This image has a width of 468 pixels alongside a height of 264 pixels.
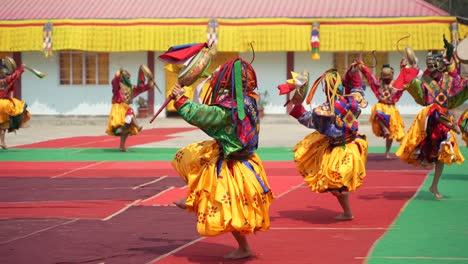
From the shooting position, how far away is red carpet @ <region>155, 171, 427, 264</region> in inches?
350

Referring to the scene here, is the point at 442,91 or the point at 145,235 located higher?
the point at 442,91

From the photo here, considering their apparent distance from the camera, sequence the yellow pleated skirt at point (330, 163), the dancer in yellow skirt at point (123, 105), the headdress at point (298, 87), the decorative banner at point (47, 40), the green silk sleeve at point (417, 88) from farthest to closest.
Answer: the decorative banner at point (47, 40) → the dancer in yellow skirt at point (123, 105) → the green silk sleeve at point (417, 88) → the yellow pleated skirt at point (330, 163) → the headdress at point (298, 87)

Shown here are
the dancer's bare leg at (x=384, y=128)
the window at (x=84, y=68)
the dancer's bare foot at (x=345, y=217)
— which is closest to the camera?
the dancer's bare foot at (x=345, y=217)

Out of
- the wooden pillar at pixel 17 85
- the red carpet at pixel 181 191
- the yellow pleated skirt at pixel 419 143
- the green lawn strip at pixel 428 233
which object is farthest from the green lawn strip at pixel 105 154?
the wooden pillar at pixel 17 85

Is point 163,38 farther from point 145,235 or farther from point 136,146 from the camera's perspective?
point 145,235

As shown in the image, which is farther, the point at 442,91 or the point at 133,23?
the point at 133,23

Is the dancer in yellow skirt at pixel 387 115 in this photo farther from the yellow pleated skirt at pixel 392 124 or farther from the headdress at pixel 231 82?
the headdress at pixel 231 82

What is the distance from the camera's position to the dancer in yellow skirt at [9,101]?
20.5 meters

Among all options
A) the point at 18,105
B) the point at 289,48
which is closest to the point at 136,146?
the point at 18,105

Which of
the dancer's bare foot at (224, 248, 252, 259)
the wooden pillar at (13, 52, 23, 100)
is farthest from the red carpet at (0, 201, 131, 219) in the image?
the wooden pillar at (13, 52, 23, 100)

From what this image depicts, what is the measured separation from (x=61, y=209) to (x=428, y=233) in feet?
15.1

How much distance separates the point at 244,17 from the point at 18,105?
13767 mm

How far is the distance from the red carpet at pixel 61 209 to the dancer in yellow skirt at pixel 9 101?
27.3 ft

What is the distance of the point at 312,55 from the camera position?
107 ft
